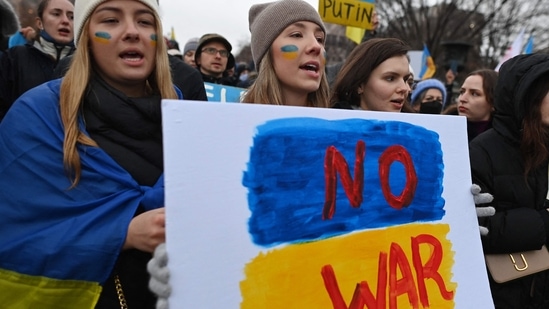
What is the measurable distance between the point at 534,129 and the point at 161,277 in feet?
6.13

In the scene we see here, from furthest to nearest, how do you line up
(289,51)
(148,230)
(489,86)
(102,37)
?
1. (489,86)
2. (289,51)
3. (102,37)
4. (148,230)

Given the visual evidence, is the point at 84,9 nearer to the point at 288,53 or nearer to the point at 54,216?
the point at 54,216

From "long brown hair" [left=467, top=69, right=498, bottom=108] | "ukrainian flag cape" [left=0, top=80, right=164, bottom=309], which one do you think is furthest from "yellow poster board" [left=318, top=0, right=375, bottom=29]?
"ukrainian flag cape" [left=0, top=80, right=164, bottom=309]

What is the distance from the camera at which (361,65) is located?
2264 millimetres

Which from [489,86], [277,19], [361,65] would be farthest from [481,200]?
[489,86]

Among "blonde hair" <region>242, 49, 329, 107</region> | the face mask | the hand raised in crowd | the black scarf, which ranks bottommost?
the hand raised in crowd

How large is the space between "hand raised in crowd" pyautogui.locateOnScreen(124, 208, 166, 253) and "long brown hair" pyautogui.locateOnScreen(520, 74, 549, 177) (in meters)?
1.73

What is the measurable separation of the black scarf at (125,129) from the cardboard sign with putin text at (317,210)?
12.9 inches

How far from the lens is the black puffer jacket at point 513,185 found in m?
2.10

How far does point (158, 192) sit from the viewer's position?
4.36 ft

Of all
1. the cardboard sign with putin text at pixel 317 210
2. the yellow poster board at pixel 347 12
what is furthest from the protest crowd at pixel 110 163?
the yellow poster board at pixel 347 12

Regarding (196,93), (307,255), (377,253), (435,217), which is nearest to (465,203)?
(435,217)

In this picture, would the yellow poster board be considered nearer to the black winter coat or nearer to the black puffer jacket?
the black winter coat

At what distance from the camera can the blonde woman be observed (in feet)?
4.10
